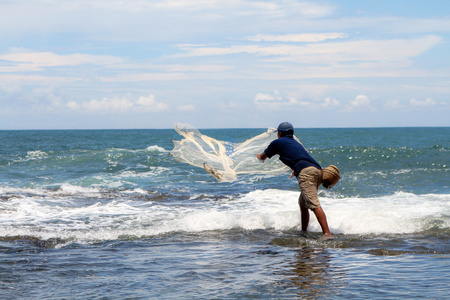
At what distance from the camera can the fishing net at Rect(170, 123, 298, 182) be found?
9.17 meters

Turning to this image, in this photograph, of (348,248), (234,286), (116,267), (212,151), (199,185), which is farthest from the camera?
(199,185)

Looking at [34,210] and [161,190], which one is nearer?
[34,210]

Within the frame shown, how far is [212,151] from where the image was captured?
9414 millimetres

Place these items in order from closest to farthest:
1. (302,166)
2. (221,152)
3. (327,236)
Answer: (327,236), (302,166), (221,152)

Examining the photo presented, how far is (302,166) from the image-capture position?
287 inches

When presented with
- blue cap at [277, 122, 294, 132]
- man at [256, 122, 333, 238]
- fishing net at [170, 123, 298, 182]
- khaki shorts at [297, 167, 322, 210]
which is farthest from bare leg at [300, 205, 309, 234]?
fishing net at [170, 123, 298, 182]

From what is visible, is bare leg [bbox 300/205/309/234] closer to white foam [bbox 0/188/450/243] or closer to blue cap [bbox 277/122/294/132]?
white foam [bbox 0/188/450/243]

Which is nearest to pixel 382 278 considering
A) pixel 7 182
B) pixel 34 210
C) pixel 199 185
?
pixel 34 210

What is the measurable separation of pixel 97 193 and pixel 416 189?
28.5 feet

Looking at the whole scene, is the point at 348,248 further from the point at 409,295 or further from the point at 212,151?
the point at 212,151

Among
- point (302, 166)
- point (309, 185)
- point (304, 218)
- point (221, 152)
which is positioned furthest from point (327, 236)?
point (221, 152)

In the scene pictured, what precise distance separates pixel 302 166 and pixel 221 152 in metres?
2.30

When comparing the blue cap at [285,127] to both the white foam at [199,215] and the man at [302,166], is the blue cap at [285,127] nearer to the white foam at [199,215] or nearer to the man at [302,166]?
the man at [302,166]

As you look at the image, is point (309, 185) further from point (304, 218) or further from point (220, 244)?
point (220, 244)
